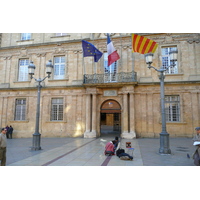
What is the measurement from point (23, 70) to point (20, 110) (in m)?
4.53

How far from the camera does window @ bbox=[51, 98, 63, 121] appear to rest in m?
16.1

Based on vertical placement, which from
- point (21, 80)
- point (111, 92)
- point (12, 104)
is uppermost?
point (21, 80)

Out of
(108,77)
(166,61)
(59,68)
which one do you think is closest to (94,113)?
(108,77)

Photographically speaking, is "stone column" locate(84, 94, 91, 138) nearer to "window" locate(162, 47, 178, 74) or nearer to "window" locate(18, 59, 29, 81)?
"window" locate(18, 59, 29, 81)

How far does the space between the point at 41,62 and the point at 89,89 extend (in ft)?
21.2

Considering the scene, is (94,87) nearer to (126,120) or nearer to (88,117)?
(88,117)

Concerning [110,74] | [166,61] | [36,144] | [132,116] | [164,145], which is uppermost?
[166,61]

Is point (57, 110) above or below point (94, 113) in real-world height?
above

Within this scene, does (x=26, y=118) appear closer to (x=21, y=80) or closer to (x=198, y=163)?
(x=21, y=80)

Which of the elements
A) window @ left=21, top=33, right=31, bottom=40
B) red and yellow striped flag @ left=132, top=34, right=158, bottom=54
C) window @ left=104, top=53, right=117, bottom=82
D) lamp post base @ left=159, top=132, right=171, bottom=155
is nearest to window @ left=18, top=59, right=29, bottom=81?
window @ left=21, top=33, right=31, bottom=40

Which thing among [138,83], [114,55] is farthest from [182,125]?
[114,55]

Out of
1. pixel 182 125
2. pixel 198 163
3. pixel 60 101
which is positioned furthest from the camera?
pixel 60 101

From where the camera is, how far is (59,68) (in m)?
17.0

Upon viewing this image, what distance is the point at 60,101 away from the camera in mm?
16297
